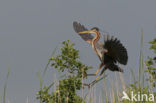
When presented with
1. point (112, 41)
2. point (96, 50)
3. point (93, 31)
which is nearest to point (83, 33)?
point (93, 31)

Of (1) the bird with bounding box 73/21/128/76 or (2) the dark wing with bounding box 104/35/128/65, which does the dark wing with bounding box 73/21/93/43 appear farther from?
(2) the dark wing with bounding box 104/35/128/65

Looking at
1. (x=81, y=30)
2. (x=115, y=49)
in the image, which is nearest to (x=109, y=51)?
(x=115, y=49)

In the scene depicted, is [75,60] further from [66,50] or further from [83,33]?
[83,33]

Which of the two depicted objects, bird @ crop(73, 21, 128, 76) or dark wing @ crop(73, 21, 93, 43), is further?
dark wing @ crop(73, 21, 93, 43)

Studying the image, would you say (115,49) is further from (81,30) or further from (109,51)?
(81,30)

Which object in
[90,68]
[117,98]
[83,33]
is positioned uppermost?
[83,33]

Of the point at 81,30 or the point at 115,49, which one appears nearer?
the point at 115,49

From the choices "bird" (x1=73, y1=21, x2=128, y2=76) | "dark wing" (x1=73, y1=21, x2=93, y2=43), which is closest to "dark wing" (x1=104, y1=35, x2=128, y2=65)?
"bird" (x1=73, y1=21, x2=128, y2=76)

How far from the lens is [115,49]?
315 inches

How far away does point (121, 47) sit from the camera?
7.78 meters

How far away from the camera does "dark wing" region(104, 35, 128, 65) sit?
7.71 meters

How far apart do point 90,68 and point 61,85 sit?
76 cm

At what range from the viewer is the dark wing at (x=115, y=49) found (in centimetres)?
771

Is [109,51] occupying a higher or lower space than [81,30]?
lower
